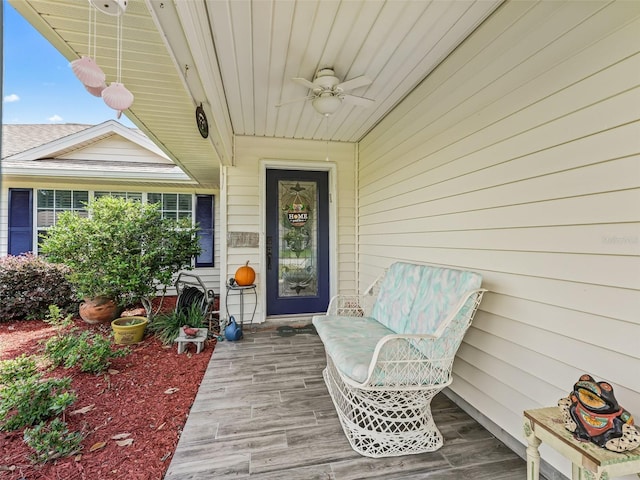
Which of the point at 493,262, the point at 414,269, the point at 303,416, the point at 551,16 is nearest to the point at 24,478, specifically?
the point at 303,416

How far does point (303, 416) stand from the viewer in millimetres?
1987

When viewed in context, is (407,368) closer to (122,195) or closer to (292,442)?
(292,442)

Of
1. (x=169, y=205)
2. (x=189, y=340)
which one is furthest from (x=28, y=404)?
(x=169, y=205)

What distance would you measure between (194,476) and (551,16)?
3.03 meters

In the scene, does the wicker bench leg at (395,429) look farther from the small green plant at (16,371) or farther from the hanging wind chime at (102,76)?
the small green plant at (16,371)

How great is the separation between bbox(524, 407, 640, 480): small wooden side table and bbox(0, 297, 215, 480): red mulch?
1.81 m

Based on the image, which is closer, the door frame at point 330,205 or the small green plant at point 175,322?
the small green plant at point 175,322

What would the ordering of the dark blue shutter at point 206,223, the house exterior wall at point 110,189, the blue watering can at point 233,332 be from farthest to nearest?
the dark blue shutter at point 206,223, the house exterior wall at point 110,189, the blue watering can at point 233,332

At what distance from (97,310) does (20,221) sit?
9.57 feet

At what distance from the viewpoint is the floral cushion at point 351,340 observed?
165cm

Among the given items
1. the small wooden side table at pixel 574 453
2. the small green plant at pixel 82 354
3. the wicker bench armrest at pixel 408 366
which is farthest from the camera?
the small green plant at pixel 82 354

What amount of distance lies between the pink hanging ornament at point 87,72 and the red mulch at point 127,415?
2.03 metres

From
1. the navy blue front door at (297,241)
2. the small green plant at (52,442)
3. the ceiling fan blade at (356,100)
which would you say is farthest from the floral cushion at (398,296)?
the small green plant at (52,442)

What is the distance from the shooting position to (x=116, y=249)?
365 cm
